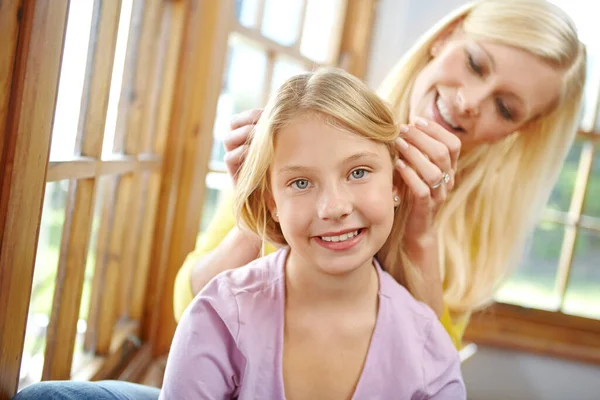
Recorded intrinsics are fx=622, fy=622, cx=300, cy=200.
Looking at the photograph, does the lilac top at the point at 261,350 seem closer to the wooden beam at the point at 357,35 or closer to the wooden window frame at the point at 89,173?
the wooden window frame at the point at 89,173

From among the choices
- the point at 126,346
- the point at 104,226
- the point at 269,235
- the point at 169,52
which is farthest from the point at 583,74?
the point at 126,346

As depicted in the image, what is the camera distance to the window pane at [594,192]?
252 cm

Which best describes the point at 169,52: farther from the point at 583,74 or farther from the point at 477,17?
the point at 583,74

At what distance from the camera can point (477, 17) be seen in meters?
1.44

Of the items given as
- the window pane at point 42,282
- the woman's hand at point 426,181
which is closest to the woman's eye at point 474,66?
the woman's hand at point 426,181

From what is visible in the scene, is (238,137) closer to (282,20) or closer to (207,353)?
(207,353)

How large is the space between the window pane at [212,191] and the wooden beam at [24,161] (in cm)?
102

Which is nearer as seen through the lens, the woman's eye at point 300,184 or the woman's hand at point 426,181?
the woman's eye at point 300,184

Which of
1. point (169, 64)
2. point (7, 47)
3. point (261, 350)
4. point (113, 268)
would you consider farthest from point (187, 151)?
point (7, 47)

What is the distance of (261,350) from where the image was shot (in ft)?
3.31

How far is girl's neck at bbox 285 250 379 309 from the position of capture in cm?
104

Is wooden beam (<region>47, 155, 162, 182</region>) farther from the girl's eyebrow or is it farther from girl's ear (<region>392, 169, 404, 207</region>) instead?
girl's ear (<region>392, 169, 404, 207</region>)

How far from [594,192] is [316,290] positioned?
193 centimetres

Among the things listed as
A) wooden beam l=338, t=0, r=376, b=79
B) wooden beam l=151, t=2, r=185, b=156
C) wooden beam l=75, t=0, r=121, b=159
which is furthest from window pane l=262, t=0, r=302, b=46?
wooden beam l=75, t=0, r=121, b=159
